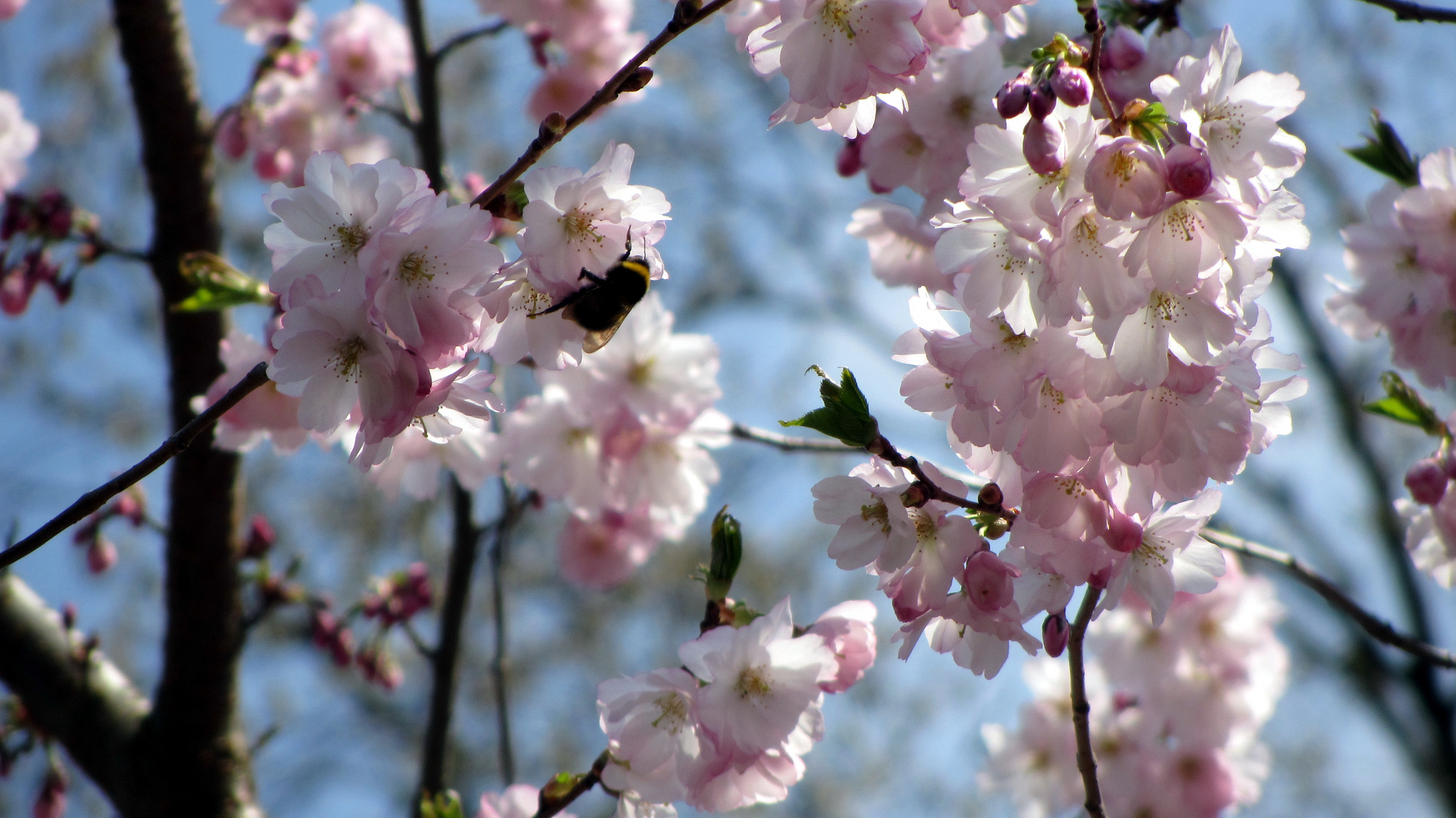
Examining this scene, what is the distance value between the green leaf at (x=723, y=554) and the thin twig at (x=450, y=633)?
1312mm

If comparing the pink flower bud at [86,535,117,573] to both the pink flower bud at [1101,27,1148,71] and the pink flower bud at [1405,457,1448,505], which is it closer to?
the pink flower bud at [1101,27,1148,71]

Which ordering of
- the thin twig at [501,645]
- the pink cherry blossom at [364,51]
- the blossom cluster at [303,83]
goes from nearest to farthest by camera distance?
1. the thin twig at [501,645]
2. the blossom cluster at [303,83]
3. the pink cherry blossom at [364,51]

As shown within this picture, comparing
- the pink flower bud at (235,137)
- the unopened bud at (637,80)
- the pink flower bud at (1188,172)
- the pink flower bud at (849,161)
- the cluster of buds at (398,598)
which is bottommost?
the cluster of buds at (398,598)

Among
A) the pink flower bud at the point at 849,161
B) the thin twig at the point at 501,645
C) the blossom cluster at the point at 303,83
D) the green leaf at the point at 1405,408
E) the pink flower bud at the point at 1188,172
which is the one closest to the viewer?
the pink flower bud at the point at 1188,172

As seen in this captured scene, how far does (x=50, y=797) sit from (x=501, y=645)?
129 centimetres

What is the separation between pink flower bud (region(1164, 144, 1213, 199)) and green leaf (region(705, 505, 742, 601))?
695 millimetres

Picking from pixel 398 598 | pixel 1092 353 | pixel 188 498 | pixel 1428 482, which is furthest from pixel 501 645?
pixel 1428 482

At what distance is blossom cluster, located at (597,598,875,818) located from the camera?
4.53 feet

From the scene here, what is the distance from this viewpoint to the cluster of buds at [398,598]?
3.07 meters

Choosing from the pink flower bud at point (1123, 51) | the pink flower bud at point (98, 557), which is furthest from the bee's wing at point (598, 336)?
the pink flower bud at point (98, 557)

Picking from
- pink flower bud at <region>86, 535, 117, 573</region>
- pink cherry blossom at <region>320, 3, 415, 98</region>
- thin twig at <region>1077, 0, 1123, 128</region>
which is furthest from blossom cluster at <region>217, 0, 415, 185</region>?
thin twig at <region>1077, 0, 1123, 128</region>

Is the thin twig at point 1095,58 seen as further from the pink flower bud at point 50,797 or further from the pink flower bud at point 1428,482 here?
the pink flower bud at point 50,797

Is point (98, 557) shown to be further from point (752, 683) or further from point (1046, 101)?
point (1046, 101)

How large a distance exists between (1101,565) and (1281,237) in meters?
0.41
